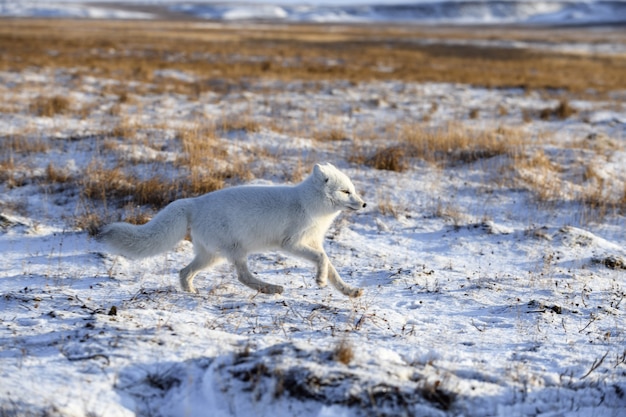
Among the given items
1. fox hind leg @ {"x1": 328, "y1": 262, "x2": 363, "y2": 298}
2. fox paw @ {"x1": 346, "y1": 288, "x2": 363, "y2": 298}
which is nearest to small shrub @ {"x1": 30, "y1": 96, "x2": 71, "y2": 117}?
fox hind leg @ {"x1": 328, "y1": 262, "x2": 363, "y2": 298}

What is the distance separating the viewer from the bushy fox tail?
5.11 meters

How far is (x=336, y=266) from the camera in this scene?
264 inches

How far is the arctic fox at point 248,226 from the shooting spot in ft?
17.2

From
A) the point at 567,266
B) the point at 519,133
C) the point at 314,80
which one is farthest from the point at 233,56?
the point at 567,266

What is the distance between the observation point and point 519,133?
13.6m

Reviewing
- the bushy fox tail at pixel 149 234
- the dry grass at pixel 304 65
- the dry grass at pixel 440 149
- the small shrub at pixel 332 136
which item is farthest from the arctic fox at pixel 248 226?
the dry grass at pixel 304 65

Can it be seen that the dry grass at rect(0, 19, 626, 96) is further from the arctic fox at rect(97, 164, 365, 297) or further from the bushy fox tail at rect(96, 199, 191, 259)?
the bushy fox tail at rect(96, 199, 191, 259)

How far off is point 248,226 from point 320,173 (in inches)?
34.2

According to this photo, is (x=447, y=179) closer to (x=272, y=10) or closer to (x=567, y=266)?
(x=567, y=266)

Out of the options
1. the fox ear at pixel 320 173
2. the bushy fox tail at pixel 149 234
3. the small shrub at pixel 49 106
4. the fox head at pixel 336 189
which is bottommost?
the small shrub at pixel 49 106

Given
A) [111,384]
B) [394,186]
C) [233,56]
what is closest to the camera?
[111,384]

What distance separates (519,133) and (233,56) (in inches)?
912

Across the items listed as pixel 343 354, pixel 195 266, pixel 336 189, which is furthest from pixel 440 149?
pixel 343 354

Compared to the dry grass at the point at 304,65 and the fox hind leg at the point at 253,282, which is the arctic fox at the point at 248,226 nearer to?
the fox hind leg at the point at 253,282
